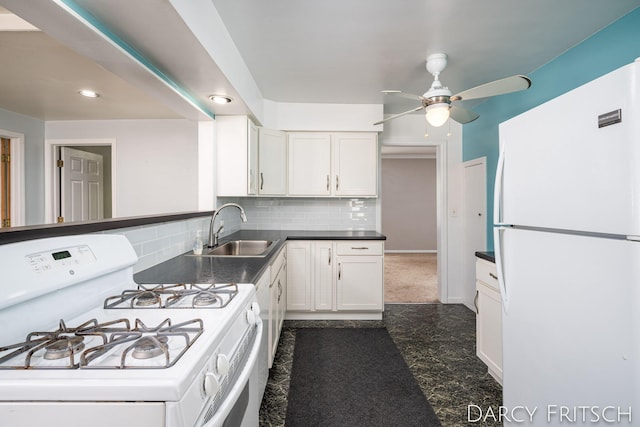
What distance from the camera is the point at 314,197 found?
359cm

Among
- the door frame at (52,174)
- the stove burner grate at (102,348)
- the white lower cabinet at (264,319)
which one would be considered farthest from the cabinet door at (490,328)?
the door frame at (52,174)

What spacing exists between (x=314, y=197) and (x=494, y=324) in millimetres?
2192

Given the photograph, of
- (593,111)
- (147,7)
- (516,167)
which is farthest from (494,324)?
(147,7)

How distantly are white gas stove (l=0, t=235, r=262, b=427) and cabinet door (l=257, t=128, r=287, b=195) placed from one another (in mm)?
2069

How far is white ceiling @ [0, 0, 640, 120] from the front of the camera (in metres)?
1.41

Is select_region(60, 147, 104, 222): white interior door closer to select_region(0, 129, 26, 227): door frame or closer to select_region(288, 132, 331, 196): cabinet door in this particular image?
select_region(0, 129, 26, 227): door frame

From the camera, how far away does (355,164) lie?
11.4 feet

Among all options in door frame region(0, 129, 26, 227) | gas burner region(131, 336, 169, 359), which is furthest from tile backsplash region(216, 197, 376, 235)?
gas burner region(131, 336, 169, 359)

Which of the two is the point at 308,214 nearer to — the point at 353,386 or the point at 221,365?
the point at 353,386

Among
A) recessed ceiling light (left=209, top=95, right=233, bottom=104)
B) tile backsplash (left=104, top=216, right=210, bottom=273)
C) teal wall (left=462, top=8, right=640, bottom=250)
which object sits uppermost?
teal wall (left=462, top=8, right=640, bottom=250)

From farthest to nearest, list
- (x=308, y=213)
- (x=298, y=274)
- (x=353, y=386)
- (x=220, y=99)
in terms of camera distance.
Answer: (x=308, y=213)
(x=298, y=274)
(x=220, y=99)
(x=353, y=386)

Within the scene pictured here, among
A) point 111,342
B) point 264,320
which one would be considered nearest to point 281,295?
point 264,320

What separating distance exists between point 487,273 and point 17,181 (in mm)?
4779

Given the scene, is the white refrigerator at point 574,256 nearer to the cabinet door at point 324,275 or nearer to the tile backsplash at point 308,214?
the cabinet door at point 324,275
